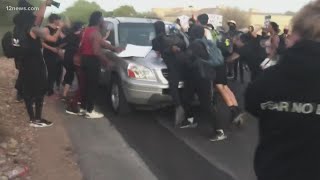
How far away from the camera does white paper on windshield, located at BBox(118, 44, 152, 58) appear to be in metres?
8.83

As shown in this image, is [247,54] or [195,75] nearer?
[195,75]

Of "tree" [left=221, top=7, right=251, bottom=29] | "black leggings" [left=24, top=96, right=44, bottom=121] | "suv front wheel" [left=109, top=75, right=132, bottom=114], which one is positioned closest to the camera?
"black leggings" [left=24, top=96, right=44, bottom=121]

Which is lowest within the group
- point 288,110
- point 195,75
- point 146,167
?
point 146,167

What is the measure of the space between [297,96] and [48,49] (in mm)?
8583

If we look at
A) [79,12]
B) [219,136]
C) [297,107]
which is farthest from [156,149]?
[79,12]

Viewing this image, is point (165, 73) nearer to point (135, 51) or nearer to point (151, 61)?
point (151, 61)

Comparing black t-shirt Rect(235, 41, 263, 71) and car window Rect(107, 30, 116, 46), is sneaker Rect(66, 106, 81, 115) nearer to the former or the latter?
car window Rect(107, 30, 116, 46)

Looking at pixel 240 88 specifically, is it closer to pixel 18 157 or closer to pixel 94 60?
pixel 94 60

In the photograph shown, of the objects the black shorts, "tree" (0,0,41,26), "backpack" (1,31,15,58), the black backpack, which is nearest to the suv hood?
the black shorts

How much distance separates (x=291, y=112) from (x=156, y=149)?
477 cm

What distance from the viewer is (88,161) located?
Result: 6254 millimetres

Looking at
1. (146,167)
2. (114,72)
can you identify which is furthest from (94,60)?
(146,167)

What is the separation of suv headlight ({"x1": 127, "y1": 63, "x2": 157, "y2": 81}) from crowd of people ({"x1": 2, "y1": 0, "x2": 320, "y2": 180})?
0.38 metres

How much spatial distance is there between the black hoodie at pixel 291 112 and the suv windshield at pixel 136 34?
732 centimetres
